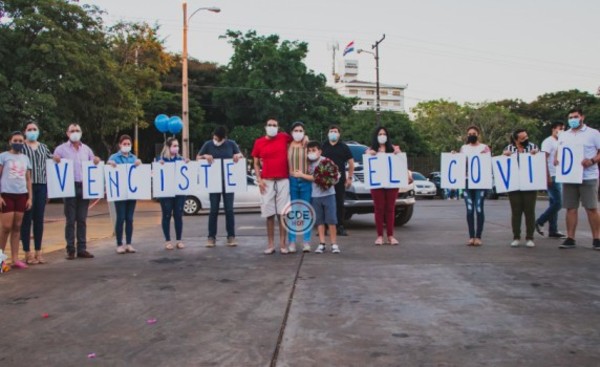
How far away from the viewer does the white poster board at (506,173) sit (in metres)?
8.74

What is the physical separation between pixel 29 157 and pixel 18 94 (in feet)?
49.6

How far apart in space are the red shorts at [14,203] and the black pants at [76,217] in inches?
31.4

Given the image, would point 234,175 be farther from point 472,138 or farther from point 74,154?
point 472,138

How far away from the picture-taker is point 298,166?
26.9 feet

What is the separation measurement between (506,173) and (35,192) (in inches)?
276

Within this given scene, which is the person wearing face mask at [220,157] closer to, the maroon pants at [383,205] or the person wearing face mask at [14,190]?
the maroon pants at [383,205]

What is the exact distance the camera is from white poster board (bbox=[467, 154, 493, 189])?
870 cm

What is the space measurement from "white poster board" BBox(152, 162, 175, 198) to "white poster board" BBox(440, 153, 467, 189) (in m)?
4.40

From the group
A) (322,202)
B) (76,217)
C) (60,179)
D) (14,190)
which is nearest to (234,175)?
(322,202)

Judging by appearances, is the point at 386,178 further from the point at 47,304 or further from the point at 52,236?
the point at 52,236

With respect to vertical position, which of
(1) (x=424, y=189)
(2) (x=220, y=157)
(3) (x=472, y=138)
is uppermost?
(3) (x=472, y=138)

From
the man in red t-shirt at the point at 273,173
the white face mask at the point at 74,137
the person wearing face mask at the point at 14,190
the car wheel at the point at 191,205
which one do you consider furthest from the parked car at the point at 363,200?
the car wheel at the point at 191,205

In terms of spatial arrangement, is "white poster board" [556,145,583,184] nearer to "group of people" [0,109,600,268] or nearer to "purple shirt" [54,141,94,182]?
"group of people" [0,109,600,268]

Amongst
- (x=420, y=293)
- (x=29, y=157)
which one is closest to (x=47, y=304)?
(x=29, y=157)
